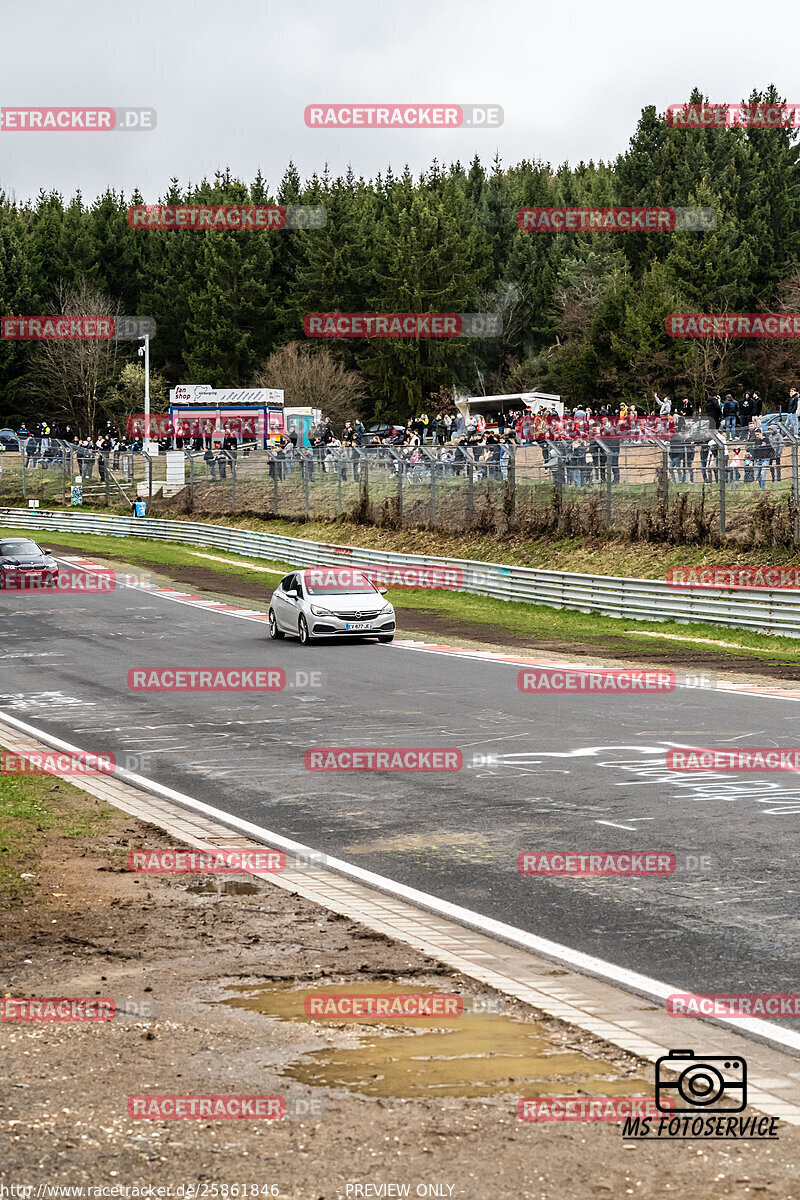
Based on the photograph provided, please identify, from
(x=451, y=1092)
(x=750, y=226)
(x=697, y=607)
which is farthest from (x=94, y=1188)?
(x=750, y=226)

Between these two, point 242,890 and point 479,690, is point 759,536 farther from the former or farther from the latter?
point 242,890

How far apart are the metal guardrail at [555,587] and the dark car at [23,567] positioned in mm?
8747

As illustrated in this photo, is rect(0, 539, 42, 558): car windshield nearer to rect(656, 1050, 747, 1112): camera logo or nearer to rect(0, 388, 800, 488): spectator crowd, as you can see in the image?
rect(0, 388, 800, 488): spectator crowd

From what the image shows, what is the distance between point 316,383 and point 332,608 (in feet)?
181

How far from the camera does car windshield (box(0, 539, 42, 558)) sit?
40.0 meters

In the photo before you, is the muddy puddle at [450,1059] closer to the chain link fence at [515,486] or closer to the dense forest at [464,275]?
the chain link fence at [515,486]

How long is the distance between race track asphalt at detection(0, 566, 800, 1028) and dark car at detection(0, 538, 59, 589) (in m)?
15.0

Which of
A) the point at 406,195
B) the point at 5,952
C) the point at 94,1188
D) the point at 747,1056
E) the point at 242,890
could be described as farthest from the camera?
the point at 406,195

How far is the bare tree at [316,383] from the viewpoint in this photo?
80250 mm

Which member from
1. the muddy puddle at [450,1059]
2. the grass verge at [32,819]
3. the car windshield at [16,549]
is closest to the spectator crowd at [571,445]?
the car windshield at [16,549]

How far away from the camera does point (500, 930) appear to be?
305 inches

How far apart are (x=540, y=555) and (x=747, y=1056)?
105 feet

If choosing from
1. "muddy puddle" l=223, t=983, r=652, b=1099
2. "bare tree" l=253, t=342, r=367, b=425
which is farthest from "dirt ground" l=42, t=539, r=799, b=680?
"bare tree" l=253, t=342, r=367, b=425

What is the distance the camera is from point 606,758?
13.9 metres
